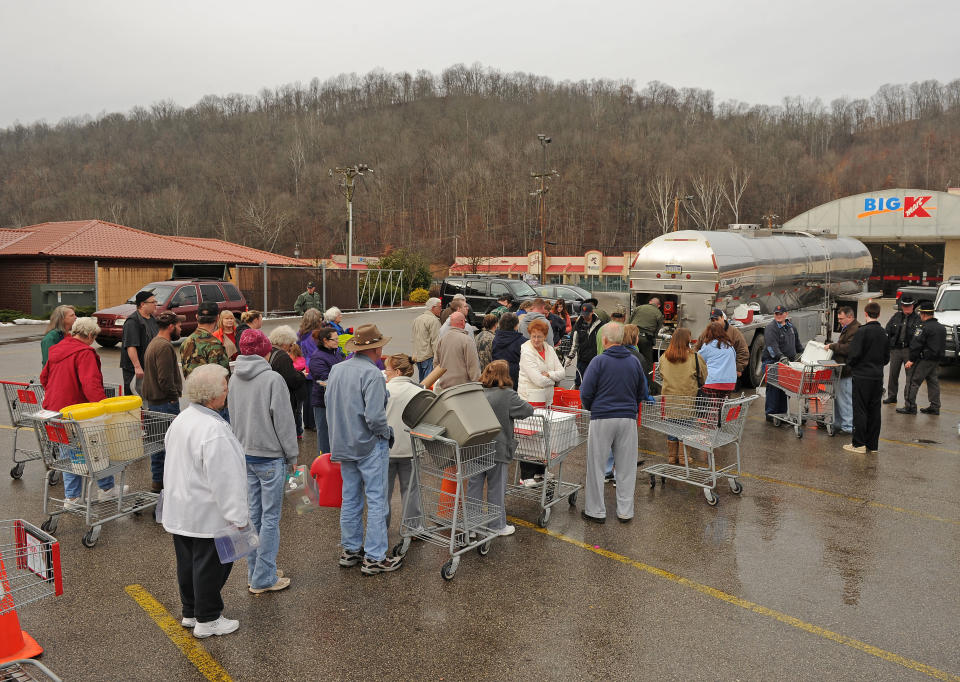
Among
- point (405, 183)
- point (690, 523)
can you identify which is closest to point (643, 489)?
point (690, 523)

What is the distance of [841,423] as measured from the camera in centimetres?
1097

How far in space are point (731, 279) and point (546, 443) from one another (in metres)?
9.38

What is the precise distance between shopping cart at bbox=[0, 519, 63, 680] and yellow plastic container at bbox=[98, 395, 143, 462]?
94.2 inches

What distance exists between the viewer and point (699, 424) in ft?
26.2

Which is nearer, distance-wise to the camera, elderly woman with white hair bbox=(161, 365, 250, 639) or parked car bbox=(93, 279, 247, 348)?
elderly woman with white hair bbox=(161, 365, 250, 639)

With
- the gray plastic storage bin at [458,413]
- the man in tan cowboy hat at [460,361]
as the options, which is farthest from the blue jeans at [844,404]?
the gray plastic storage bin at [458,413]

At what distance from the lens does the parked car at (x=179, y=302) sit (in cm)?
1945

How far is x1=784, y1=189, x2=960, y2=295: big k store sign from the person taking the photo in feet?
141

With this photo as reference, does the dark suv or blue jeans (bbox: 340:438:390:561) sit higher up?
the dark suv

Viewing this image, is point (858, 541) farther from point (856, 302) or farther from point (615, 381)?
point (856, 302)

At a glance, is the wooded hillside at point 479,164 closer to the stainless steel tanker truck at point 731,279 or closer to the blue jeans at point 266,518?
the stainless steel tanker truck at point 731,279

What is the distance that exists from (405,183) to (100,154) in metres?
54.7

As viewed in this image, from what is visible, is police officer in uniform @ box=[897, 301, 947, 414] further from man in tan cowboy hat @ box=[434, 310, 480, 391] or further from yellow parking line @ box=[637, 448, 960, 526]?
man in tan cowboy hat @ box=[434, 310, 480, 391]

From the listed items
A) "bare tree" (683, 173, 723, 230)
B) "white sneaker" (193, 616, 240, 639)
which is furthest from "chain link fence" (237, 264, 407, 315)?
"bare tree" (683, 173, 723, 230)
